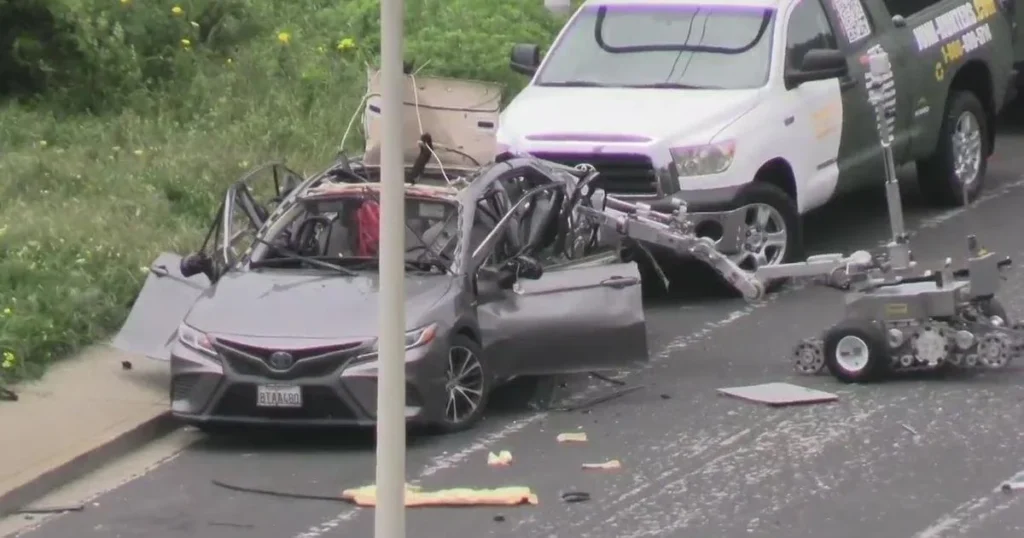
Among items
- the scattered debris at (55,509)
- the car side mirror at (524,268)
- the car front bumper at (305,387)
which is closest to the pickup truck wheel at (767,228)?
the car side mirror at (524,268)

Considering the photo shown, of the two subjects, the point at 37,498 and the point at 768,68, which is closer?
the point at 37,498

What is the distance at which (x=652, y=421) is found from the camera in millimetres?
11000

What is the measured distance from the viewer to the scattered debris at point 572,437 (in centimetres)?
1064

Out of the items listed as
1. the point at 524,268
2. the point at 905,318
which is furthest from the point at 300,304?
the point at 905,318

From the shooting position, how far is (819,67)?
45.7 ft

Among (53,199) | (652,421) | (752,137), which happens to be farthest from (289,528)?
(53,199)

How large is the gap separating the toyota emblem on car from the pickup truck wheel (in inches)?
160

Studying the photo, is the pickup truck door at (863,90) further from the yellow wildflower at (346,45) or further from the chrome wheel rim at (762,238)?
the yellow wildflower at (346,45)

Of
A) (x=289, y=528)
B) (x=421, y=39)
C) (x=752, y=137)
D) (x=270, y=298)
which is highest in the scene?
(x=421, y=39)

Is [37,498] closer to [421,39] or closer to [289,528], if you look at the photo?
[289,528]

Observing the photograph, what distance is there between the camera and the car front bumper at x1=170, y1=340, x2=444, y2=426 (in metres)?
10.4

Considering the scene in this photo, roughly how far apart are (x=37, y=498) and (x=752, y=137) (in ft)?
19.0

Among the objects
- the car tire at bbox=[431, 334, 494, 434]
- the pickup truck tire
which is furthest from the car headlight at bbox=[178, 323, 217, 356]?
the pickup truck tire

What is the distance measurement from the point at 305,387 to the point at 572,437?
4.94 feet
